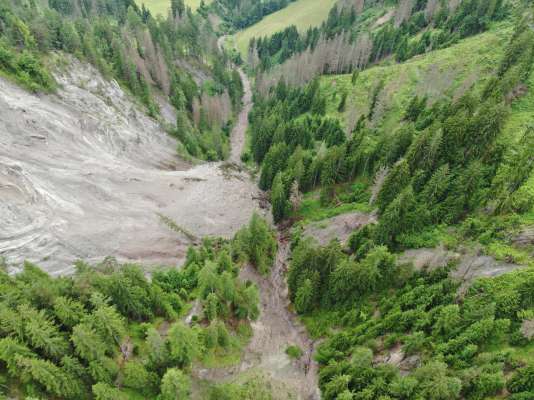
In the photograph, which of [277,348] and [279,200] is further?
[279,200]

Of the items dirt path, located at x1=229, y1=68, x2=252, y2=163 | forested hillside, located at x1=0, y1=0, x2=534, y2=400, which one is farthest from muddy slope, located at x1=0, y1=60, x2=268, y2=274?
dirt path, located at x1=229, y1=68, x2=252, y2=163

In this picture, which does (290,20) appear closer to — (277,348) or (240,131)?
(240,131)

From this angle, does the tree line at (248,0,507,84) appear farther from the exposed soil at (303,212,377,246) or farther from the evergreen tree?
the exposed soil at (303,212,377,246)

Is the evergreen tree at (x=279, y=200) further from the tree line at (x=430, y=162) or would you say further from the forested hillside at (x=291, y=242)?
the forested hillside at (x=291, y=242)

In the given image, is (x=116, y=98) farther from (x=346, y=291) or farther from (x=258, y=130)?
(x=346, y=291)

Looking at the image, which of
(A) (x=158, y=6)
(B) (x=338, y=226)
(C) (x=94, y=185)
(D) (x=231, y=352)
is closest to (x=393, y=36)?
(B) (x=338, y=226)

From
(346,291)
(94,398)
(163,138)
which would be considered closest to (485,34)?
(346,291)

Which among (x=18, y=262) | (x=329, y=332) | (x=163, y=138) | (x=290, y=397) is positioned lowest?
(x=290, y=397)

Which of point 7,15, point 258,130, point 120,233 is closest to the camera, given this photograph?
point 120,233
